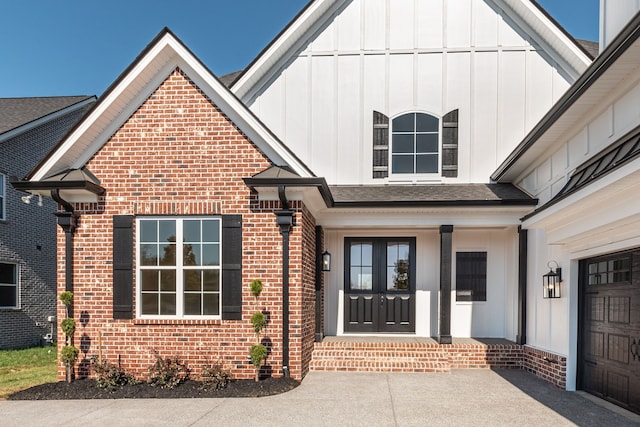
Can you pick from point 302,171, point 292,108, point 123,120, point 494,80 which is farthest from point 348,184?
point 123,120

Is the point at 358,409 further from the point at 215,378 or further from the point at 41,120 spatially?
the point at 41,120

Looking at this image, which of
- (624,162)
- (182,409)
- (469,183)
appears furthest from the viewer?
(469,183)

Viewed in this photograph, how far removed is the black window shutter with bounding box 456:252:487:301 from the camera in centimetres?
1073

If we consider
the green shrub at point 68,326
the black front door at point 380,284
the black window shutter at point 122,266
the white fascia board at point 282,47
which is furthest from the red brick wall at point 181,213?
the white fascia board at point 282,47

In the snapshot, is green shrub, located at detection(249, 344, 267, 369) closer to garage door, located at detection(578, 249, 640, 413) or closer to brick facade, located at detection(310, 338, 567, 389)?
brick facade, located at detection(310, 338, 567, 389)

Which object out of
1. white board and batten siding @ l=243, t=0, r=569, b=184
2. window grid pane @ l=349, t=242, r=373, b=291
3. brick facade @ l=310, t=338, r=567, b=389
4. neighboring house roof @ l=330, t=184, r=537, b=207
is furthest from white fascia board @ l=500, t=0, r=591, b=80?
brick facade @ l=310, t=338, r=567, b=389

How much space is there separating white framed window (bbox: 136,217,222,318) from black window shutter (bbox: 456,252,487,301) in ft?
19.1

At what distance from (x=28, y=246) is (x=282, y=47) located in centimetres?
1082

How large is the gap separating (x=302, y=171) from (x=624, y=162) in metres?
4.59

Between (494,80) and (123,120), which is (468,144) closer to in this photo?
(494,80)

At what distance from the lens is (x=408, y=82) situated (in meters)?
10.9

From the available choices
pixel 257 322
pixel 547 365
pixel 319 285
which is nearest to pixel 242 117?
pixel 257 322

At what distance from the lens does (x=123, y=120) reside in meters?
8.18

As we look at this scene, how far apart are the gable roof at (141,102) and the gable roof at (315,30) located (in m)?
2.99
